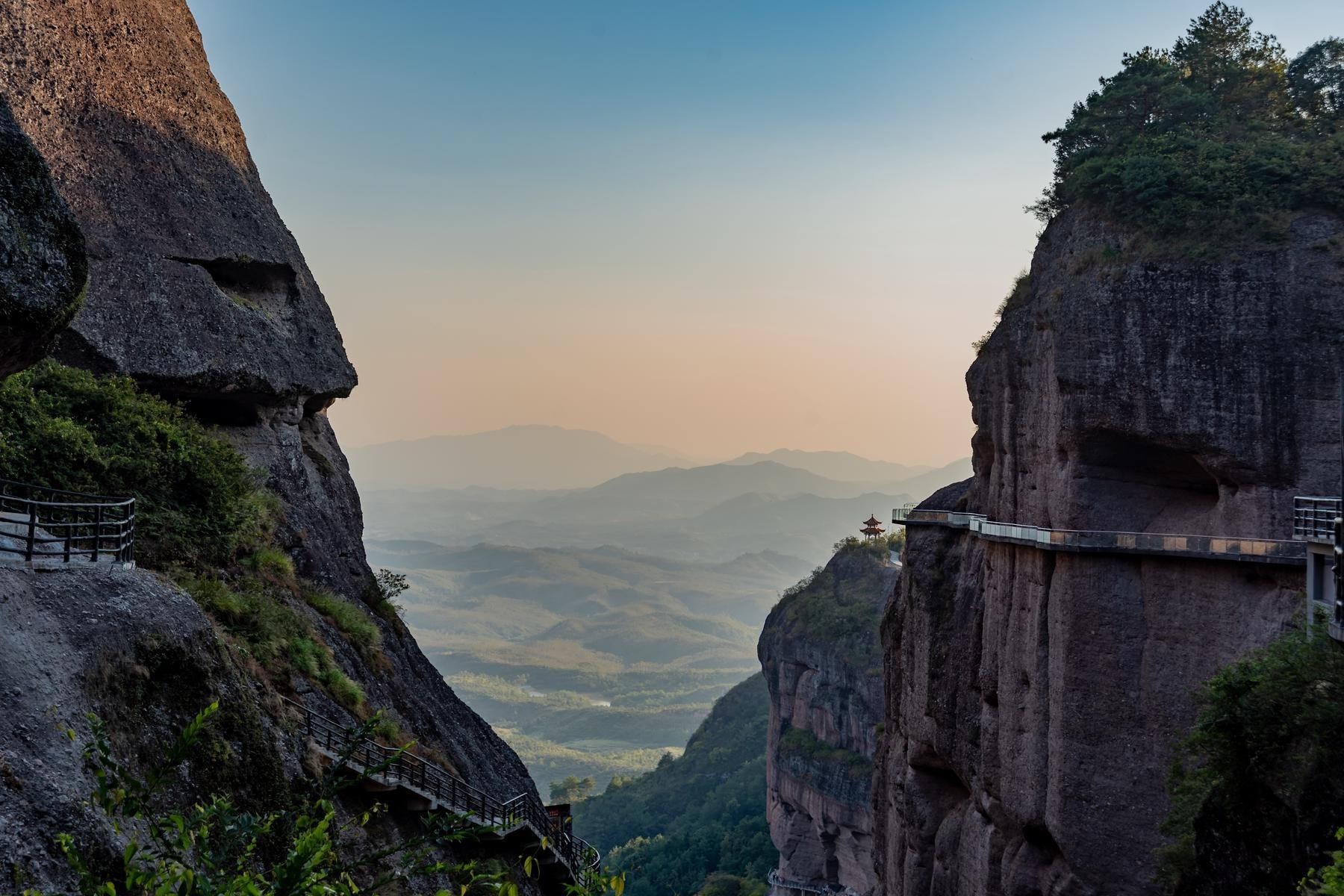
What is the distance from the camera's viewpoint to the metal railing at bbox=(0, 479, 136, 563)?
1315 cm

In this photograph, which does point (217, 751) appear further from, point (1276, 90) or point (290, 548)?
point (1276, 90)

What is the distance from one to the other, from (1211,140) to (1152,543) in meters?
13.7

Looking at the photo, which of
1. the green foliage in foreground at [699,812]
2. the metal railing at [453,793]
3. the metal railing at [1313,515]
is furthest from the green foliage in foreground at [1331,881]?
the green foliage in foreground at [699,812]

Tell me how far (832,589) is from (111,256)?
8019cm

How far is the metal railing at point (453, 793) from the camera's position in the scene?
1831 centimetres

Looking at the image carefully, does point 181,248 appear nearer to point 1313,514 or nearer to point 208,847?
point 208,847

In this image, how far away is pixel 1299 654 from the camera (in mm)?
19938

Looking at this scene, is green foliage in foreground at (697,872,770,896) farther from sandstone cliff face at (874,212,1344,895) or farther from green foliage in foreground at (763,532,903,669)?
sandstone cliff face at (874,212,1344,895)

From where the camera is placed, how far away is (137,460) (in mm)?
21266

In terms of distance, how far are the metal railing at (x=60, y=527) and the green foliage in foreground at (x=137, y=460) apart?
2.76ft

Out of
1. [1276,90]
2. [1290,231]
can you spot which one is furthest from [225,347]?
[1276,90]

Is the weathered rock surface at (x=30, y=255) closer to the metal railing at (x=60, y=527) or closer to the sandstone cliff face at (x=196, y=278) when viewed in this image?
the metal railing at (x=60, y=527)

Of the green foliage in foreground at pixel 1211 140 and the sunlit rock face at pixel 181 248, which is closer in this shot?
the sunlit rock face at pixel 181 248

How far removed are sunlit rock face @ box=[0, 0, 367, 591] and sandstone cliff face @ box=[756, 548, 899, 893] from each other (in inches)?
2195
